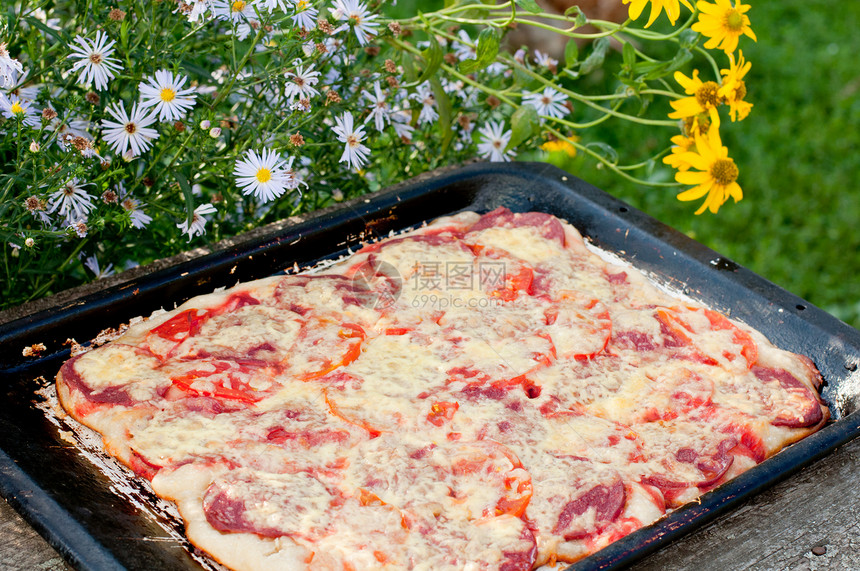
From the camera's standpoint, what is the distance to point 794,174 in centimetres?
573

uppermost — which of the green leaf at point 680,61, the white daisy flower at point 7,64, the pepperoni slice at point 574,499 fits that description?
the white daisy flower at point 7,64

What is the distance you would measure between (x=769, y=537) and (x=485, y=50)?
1.74 meters

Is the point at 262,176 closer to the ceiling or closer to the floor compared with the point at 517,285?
closer to the ceiling

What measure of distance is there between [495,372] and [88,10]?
5.23ft

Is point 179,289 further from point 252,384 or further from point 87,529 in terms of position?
point 87,529

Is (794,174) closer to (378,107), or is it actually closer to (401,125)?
(401,125)

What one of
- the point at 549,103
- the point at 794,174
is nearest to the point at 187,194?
the point at 549,103

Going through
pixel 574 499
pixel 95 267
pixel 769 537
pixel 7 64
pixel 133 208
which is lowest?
pixel 769 537

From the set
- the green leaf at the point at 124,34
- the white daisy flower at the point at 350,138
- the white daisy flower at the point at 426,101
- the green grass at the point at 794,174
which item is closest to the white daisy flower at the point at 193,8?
the green leaf at the point at 124,34

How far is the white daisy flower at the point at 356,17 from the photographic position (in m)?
2.61

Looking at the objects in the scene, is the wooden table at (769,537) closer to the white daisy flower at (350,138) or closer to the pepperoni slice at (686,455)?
the pepperoni slice at (686,455)

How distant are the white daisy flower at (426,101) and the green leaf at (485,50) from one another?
1.03 ft

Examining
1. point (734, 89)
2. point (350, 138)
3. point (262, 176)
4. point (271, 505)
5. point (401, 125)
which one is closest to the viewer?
point (271, 505)

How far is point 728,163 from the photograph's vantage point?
2.77 meters
